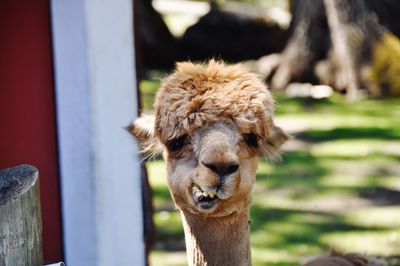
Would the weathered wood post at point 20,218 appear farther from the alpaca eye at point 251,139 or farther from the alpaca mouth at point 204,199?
the alpaca eye at point 251,139

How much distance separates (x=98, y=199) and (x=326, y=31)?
1024 cm

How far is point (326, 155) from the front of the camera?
12.6m

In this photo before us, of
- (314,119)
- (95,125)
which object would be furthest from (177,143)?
(314,119)

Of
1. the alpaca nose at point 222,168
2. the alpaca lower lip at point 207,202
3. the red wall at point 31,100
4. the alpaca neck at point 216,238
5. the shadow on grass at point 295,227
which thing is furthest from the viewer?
the shadow on grass at point 295,227

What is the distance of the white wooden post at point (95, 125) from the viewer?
6297 millimetres

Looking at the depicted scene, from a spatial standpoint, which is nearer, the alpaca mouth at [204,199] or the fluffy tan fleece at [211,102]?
the alpaca mouth at [204,199]

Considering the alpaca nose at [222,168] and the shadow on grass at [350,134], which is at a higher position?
the alpaca nose at [222,168]

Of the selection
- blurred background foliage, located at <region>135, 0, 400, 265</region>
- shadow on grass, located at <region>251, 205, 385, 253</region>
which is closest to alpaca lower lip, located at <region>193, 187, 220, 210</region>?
blurred background foliage, located at <region>135, 0, 400, 265</region>

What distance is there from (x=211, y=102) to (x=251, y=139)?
0.79 feet

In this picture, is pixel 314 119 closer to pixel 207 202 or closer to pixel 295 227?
pixel 295 227

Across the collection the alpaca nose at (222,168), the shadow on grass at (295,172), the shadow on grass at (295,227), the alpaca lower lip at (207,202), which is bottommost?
the shadow on grass at (295,227)

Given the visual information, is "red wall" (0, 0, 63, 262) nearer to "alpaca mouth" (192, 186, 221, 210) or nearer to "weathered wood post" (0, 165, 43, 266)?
"weathered wood post" (0, 165, 43, 266)

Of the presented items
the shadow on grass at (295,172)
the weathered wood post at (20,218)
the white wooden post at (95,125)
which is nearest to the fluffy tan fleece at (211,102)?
the weathered wood post at (20,218)

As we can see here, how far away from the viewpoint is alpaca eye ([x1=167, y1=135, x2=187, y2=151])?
4379 millimetres
